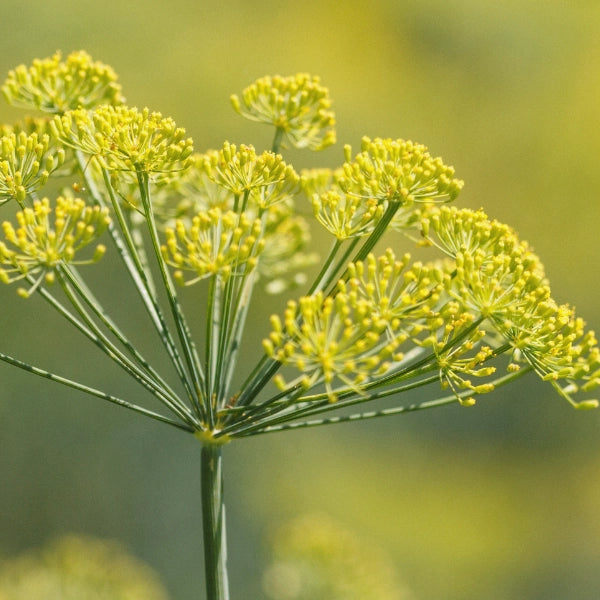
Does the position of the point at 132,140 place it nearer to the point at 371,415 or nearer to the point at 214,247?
the point at 214,247

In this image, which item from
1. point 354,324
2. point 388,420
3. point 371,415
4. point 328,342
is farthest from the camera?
point 388,420

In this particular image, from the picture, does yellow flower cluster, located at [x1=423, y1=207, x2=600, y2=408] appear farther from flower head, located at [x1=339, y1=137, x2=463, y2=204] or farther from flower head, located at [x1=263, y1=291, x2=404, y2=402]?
flower head, located at [x1=263, y1=291, x2=404, y2=402]

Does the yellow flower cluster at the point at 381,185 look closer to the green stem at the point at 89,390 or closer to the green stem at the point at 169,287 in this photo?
the green stem at the point at 169,287

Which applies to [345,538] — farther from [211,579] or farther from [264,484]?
[264,484]

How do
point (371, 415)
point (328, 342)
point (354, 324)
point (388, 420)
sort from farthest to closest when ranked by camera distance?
point (388, 420)
point (371, 415)
point (354, 324)
point (328, 342)

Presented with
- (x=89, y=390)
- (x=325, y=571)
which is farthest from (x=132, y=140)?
(x=325, y=571)

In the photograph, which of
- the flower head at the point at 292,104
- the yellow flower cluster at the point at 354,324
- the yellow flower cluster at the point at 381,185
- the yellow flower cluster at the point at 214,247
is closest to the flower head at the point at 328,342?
the yellow flower cluster at the point at 354,324

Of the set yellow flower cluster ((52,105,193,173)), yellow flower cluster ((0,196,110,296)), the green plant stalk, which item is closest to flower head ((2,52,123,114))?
the green plant stalk
